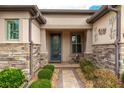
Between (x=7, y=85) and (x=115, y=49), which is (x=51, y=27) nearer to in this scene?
(x=115, y=49)

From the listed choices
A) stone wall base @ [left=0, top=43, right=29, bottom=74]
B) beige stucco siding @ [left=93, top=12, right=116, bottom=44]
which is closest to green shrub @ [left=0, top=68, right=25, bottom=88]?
stone wall base @ [left=0, top=43, right=29, bottom=74]

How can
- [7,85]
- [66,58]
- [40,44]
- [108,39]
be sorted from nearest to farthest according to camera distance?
1. [7,85]
2. [108,39]
3. [40,44]
4. [66,58]

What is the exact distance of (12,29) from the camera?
36.4ft

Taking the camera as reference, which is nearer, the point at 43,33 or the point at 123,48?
the point at 123,48

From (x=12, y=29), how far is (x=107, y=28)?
14.3 ft

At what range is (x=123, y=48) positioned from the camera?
9336mm

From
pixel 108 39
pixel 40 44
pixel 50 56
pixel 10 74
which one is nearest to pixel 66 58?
pixel 50 56

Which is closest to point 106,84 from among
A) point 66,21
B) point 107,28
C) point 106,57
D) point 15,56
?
point 106,57

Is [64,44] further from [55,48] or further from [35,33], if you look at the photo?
[35,33]

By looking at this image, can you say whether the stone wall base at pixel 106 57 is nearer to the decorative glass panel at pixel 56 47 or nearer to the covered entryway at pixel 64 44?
the covered entryway at pixel 64 44

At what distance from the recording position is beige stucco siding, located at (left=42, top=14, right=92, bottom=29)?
16.3 m

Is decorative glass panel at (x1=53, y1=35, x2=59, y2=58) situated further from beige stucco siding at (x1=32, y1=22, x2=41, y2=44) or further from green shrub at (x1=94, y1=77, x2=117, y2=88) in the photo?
green shrub at (x1=94, y1=77, x2=117, y2=88)

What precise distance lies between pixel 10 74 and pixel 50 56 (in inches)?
426

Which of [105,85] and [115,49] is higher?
[115,49]
